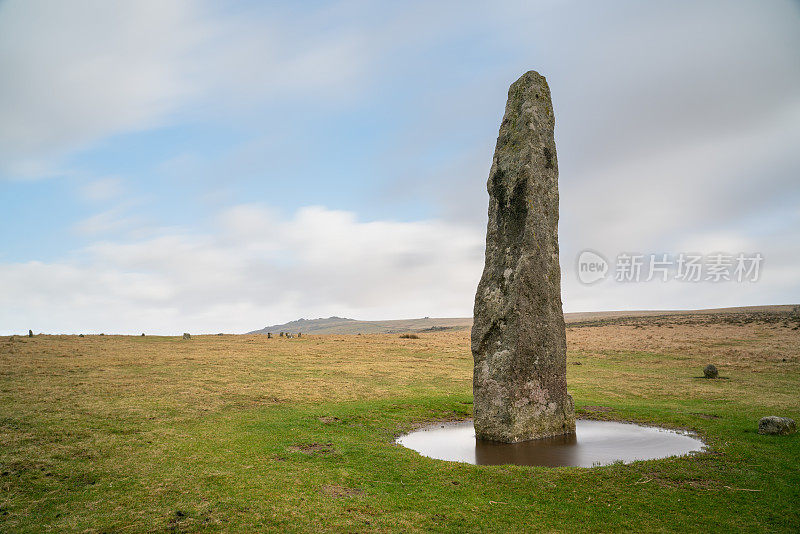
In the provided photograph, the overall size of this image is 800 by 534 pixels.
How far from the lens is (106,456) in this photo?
45.1 ft

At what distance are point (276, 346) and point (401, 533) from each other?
40845 mm

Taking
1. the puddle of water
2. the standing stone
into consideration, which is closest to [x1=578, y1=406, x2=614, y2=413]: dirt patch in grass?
the puddle of water

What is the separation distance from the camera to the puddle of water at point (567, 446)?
1365cm

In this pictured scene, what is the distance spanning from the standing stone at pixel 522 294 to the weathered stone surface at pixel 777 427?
5.99 meters

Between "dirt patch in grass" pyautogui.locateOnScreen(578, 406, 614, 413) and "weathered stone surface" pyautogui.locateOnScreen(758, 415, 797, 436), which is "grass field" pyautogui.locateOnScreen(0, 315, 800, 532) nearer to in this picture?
"dirt patch in grass" pyautogui.locateOnScreen(578, 406, 614, 413)

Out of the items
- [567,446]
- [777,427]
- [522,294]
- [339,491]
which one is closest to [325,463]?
[339,491]

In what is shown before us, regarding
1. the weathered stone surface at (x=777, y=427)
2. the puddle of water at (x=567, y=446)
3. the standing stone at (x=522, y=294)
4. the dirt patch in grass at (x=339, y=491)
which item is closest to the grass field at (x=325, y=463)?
the dirt patch in grass at (x=339, y=491)

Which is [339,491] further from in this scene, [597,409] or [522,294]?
[597,409]

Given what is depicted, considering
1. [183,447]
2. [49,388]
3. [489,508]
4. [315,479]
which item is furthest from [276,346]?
[489,508]

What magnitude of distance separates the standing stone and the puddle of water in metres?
0.73

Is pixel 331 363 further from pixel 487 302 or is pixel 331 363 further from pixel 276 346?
pixel 487 302

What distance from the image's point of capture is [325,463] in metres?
13.6

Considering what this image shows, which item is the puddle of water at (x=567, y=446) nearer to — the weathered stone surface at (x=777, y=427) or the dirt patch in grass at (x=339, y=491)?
the weathered stone surface at (x=777, y=427)

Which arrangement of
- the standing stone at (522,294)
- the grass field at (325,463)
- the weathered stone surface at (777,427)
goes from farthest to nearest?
the standing stone at (522,294) < the weathered stone surface at (777,427) < the grass field at (325,463)
